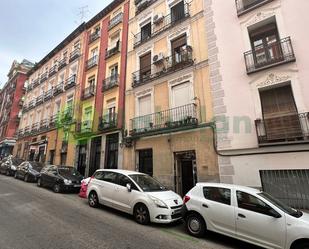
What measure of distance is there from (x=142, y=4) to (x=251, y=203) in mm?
14791

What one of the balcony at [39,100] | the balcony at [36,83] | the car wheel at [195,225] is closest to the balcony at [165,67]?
the car wheel at [195,225]

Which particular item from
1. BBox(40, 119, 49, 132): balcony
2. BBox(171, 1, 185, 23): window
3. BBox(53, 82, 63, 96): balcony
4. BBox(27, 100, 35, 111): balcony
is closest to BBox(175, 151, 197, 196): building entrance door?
BBox(171, 1, 185, 23): window

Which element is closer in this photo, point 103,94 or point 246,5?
point 246,5

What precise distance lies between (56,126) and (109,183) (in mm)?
14892

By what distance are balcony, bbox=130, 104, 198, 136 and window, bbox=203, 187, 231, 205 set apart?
4.63 metres

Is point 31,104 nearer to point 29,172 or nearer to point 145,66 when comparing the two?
point 29,172

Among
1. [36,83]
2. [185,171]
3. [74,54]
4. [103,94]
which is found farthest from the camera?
[36,83]

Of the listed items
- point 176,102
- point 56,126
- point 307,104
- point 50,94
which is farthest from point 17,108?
point 307,104

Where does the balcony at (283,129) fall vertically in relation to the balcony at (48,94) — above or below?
below

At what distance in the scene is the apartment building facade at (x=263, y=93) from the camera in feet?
26.1

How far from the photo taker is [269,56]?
9.28 meters

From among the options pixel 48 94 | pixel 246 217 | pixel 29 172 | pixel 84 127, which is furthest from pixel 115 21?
pixel 246 217

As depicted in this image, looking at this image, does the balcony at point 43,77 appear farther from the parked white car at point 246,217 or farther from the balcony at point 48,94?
the parked white car at point 246,217

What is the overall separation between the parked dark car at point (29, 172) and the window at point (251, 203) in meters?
13.9
